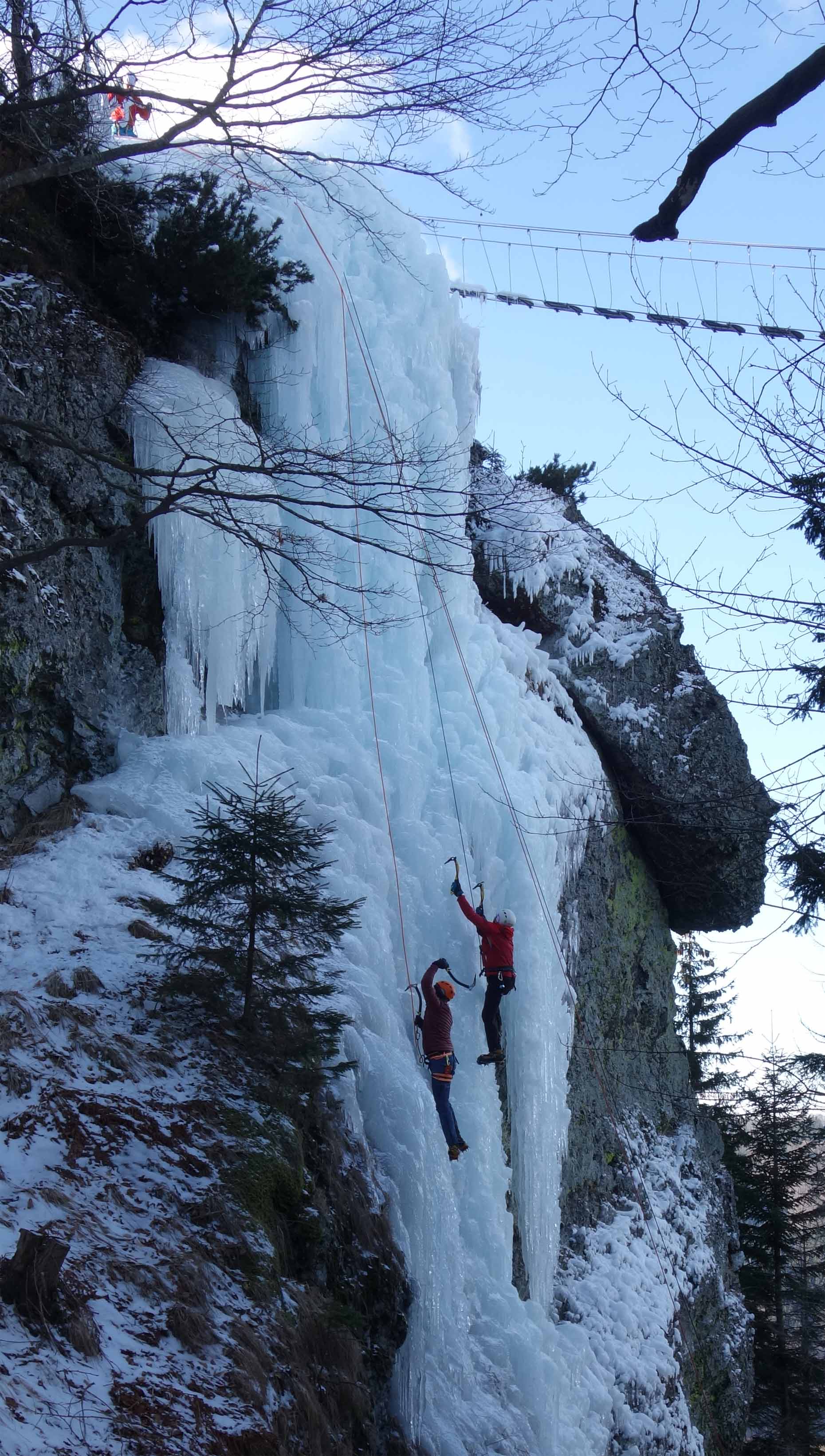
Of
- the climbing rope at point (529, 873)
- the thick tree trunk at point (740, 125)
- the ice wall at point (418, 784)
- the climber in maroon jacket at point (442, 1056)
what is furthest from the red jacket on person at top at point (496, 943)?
the thick tree trunk at point (740, 125)

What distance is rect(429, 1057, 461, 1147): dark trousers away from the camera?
7.21 meters

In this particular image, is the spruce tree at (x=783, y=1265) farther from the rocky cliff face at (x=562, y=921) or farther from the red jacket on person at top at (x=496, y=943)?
the red jacket on person at top at (x=496, y=943)

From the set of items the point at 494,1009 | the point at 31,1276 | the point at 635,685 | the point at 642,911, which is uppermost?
the point at 635,685

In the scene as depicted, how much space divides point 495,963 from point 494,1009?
1.25ft

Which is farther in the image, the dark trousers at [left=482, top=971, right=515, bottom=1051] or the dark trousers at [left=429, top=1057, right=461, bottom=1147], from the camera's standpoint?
the dark trousers at [left=482, top=971, right=515, bottom=1051]

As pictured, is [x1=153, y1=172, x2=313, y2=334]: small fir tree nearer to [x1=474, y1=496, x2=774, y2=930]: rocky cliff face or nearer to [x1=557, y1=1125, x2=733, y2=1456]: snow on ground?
[x1=474, y1=496, x2=774, y2=930]: rocky cliff face

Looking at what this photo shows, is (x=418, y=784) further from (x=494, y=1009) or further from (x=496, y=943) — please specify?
(x=494, y=1009)

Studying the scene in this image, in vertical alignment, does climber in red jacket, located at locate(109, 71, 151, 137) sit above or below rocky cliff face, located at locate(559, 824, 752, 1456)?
above

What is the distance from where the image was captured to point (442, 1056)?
722 cm

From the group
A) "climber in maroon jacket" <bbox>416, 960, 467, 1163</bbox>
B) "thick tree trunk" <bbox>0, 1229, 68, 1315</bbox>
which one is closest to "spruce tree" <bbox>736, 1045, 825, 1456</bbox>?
"climber in maroon jacket" <bbox>416, 960, 467, 1163</bbox>

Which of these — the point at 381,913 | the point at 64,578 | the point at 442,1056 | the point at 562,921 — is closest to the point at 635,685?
the point at 562,921

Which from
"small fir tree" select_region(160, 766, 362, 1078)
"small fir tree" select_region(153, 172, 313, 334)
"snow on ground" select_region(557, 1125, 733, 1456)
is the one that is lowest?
"snow on ground" select_region(557, 1125, 733, 1456)

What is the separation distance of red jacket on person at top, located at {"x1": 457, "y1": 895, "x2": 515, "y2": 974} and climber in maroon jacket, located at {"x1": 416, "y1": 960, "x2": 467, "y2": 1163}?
1.22m

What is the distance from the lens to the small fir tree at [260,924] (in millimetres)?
5551
